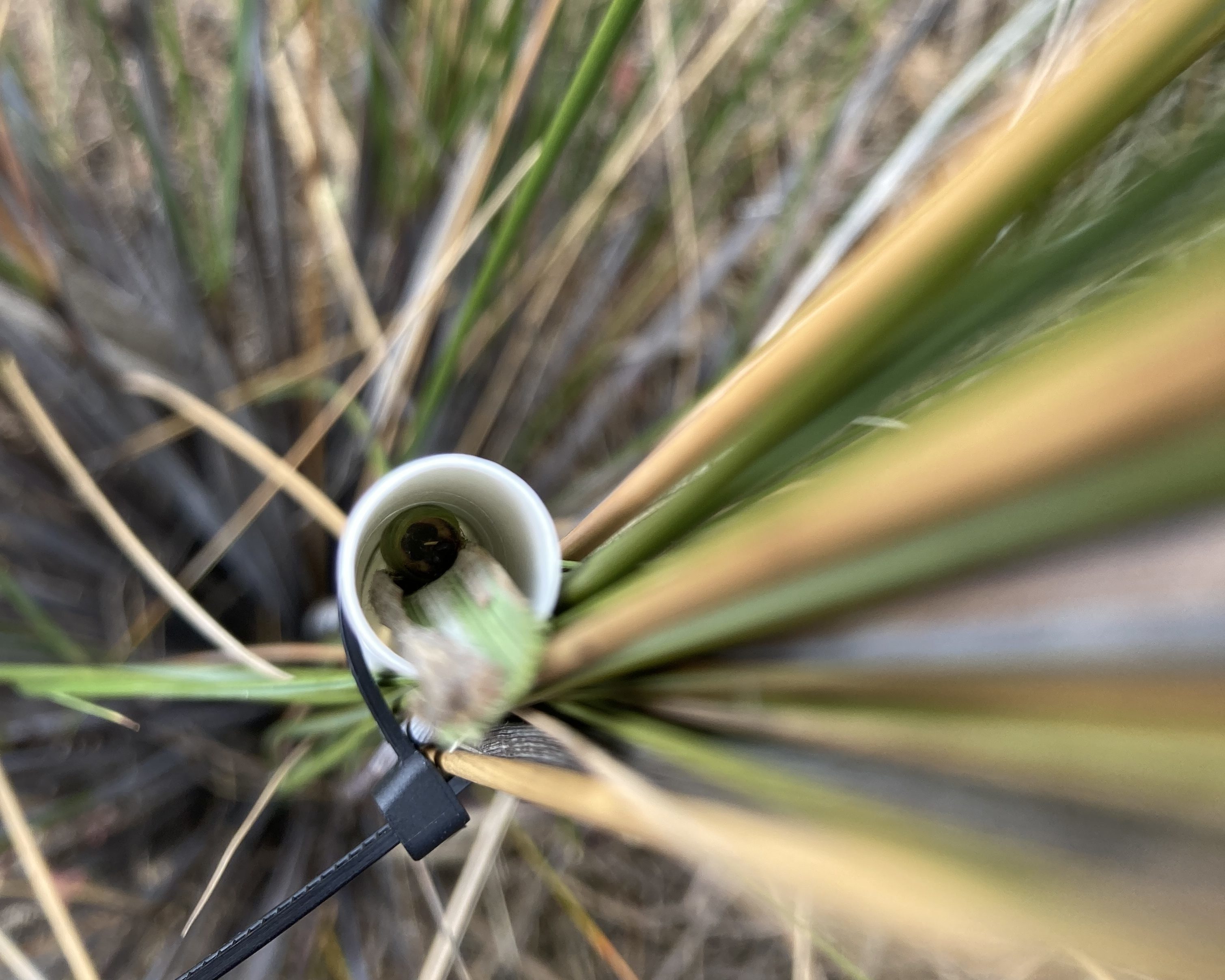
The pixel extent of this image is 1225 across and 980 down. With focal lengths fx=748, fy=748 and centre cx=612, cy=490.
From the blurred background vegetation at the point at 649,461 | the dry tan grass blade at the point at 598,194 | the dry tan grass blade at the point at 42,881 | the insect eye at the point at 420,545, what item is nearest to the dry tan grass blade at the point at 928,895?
the blurred background vegetation at the point at 649,461

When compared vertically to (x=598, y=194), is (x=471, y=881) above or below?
below

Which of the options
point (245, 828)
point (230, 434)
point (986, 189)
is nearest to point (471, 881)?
point (245, 828)

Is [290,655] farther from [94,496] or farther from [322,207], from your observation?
[322,207]

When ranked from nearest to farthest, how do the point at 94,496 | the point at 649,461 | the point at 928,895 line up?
1. the point at 928,895
2. the point at 649,461
3. the point at 94,496

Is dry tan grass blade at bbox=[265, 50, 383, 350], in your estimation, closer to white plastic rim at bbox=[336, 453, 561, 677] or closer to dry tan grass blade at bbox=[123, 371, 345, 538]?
dry tan grass blade at bbox=[123, 371, 345, 538]

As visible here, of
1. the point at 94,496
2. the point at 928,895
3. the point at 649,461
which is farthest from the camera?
the point at 94,496

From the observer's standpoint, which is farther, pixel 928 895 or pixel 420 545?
pixel 420 545

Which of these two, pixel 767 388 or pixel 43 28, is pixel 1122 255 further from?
pixel 43 28

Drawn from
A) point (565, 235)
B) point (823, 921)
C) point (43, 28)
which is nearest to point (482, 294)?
point (565, 235)
